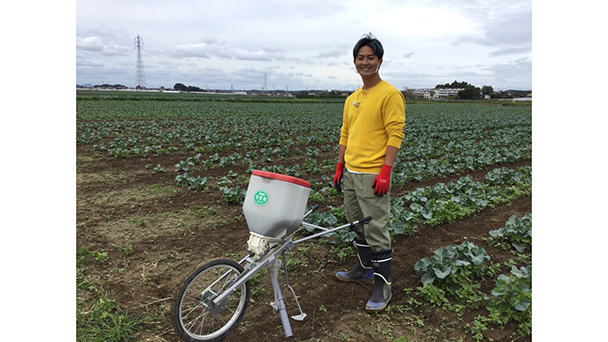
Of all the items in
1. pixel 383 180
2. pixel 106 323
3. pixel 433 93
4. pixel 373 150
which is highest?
pixel 433 93

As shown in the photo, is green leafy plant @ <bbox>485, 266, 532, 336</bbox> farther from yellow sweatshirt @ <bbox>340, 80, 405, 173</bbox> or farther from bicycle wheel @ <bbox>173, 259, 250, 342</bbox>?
bicycle wheel @ <bbox>173, 259, 250, 342</bbox>

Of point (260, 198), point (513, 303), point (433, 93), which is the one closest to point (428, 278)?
point (513, 303)

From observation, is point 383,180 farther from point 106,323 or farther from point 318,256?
point 106,323

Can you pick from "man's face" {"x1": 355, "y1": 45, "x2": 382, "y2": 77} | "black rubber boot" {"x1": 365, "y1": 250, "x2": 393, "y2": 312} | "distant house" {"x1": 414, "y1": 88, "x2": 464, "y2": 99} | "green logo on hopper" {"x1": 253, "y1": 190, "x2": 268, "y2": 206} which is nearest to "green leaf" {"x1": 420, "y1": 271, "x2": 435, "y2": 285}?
"black rubber boot" {"x1": 365, "y1": 250, "x2": 393, "y2": 312}

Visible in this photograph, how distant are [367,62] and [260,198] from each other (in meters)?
1.50

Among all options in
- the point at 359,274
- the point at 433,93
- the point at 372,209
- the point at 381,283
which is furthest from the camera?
the point at 433,93

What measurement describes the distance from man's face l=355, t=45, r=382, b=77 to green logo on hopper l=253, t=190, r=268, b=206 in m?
1.40

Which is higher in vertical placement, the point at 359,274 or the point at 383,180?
the point at 383,180

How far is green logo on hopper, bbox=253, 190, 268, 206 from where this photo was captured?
2.74 metres

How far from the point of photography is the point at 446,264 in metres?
3.78

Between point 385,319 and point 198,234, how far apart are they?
2.94 metres

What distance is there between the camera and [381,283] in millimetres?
3492

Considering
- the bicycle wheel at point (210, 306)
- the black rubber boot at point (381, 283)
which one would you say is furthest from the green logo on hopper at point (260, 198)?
the black rubber boot at point (381, 283)

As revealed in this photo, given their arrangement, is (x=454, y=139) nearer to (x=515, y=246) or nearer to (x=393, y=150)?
(x=515, y=246)
